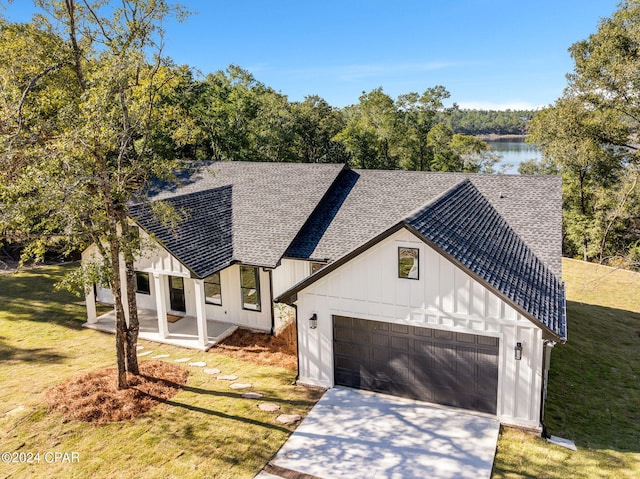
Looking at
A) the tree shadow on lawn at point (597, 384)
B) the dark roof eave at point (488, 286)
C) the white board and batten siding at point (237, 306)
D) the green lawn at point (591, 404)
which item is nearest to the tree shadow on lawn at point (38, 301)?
the white board and batten siding at point (237, 306)

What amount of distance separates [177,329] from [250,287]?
306cm

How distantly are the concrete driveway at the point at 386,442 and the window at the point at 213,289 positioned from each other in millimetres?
6858

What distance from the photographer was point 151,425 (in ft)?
35.1

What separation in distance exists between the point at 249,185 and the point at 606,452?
52.9 ft

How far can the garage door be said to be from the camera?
11.2 m

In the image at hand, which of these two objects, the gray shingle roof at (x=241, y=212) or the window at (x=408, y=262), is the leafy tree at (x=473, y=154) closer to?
the gray shingle roof at (x=241, y=212)

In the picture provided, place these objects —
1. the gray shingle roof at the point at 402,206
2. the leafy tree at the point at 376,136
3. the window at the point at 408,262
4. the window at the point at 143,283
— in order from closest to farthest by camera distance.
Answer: the window at the point at 408,262 < the gray shingle roof at the point at 402,206 < the window at the point at 143,283 < the leafy tree at the point at 376,136

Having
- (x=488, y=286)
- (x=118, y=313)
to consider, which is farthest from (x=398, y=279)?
(x=118, y=313)

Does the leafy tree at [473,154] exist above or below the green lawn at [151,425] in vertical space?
above

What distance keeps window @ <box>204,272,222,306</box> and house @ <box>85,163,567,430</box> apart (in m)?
0.08

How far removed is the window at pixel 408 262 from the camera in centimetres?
1112

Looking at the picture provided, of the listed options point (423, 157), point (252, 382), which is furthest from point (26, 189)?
point (423, 157)

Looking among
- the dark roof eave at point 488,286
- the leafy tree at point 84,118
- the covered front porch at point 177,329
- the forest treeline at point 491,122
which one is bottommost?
the covered front porch at point 177,329

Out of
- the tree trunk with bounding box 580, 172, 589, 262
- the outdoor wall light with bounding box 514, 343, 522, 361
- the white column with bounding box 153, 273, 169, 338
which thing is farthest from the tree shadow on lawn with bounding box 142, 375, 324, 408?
the tree trunk with bounding box 580, 172, 589, 262
